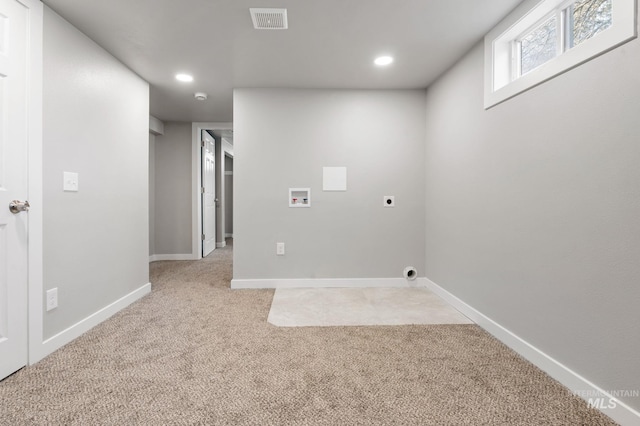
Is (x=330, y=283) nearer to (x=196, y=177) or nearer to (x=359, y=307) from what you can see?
(x=359, y=307)

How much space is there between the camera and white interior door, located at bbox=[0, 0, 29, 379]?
154 cm

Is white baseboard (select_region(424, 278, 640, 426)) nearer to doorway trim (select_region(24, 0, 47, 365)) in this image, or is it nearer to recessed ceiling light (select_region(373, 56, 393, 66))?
recessed ceiling light (select_region(373, 56, 393, 66))

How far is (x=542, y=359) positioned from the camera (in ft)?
5.31

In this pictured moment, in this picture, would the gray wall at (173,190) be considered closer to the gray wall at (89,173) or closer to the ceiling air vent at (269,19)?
the gray wall at (89,173)

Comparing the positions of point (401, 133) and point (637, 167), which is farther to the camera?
point (401, 133)

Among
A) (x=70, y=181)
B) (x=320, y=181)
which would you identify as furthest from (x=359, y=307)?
(x=70, y=181)

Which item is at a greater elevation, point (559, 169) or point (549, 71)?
point (549, 71)

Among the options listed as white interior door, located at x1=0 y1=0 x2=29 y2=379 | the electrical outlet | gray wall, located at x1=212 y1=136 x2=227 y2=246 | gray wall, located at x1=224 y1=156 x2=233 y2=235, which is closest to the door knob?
white interior door, located at x1=0 y1=0 x2=29 y2=379

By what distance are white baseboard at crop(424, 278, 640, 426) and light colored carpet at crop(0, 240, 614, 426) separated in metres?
0.04

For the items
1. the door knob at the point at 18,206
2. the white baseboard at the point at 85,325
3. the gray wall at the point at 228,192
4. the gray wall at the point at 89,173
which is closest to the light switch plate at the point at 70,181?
the gray wall at the point at 89,173

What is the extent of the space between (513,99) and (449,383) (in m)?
1.80

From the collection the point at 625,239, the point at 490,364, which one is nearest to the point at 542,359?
the point at 490,364

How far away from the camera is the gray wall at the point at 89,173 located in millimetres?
1856

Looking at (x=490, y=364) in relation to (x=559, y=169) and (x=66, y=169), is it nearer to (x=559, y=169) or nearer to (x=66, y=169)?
(x=559, y=169)
